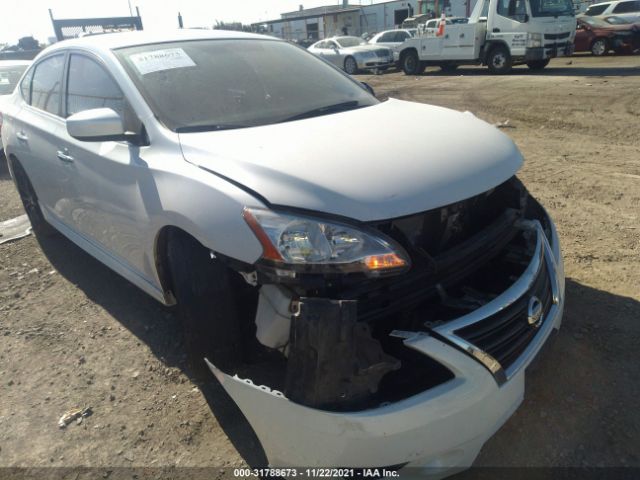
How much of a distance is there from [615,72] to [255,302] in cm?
1422

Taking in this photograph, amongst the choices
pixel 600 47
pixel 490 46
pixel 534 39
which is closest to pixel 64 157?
pixel 534 39

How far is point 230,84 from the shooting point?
8.74ft

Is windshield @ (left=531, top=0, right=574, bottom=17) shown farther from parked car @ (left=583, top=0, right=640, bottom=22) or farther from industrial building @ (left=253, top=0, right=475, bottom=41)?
industrial building @ (left=253, top=0, right=475, bottom=41)

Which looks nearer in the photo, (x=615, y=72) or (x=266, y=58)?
(x=266, y=58)

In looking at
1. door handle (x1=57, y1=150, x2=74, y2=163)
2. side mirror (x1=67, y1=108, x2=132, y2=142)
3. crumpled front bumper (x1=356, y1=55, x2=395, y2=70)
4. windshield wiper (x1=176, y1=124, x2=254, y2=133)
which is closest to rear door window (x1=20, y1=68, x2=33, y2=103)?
door handle (x1=57, y1=150, x2=74, y2=163)

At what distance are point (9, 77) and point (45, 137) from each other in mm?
5639

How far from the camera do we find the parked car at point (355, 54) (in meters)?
17.9

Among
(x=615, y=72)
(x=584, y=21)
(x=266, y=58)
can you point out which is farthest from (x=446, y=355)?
(x=584, y=21)

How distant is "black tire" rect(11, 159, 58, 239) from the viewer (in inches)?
162

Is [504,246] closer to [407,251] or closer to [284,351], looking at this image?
[407,251]

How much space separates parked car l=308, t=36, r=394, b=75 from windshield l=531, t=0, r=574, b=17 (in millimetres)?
5831

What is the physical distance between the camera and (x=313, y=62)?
10.6 feet

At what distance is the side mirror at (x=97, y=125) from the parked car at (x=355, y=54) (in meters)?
16.1

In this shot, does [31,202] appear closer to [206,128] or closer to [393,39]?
[206,128]
